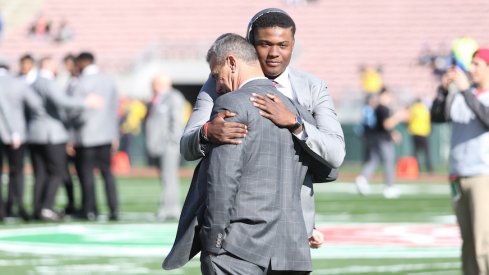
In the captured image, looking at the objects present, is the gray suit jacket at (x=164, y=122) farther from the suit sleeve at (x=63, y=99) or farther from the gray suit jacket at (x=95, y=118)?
the suit sleeve at (x=63, y=99)

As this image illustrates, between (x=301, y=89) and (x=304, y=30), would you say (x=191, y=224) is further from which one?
(x=304, y=30)

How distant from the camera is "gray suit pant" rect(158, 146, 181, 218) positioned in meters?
16.2

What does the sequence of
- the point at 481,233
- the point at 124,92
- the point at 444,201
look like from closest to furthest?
the point at 481,233 → the point at 444,201 → the point at 124,92

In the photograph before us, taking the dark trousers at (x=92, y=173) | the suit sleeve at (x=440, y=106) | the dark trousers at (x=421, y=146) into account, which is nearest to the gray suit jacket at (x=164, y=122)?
the dark trousers at (x=92, y=173)

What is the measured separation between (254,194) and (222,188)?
0.50ft

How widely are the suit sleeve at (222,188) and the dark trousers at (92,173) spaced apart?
425 inches

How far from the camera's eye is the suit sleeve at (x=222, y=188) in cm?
514

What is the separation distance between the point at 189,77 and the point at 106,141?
971 inches

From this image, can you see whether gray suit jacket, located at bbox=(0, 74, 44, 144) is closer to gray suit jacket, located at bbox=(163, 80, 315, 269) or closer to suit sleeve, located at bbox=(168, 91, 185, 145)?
suit sleeve, located at bbox=(168, 91, 185, 145)

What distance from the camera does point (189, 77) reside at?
133ft

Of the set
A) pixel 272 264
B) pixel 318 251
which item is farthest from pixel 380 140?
pixel 272 264

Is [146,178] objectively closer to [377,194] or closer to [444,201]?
[377,194]

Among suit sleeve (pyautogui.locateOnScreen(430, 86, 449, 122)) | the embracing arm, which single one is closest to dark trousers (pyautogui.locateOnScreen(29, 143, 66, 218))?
suit sleeve (pyautogui.locateOnScreen(430, 86, 449, 122))

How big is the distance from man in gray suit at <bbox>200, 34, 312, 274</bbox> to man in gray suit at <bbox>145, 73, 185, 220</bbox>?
35.2 ft
